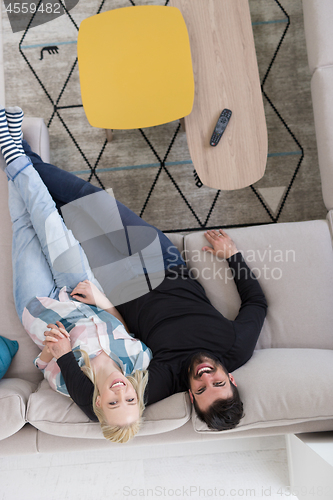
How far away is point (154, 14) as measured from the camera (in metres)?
1.71

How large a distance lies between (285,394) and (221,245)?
68cm

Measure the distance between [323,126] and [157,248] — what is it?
3.27 feet

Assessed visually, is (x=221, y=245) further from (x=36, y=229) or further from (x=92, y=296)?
(x=36, y=229)

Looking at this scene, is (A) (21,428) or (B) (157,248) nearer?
(A) (21,428)

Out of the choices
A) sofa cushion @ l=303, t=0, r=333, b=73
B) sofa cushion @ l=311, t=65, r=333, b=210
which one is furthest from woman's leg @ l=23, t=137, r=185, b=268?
sofa cushion @ l=303, t=0, r=333, b=73

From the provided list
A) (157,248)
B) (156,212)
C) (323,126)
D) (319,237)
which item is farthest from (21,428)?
(323,126)

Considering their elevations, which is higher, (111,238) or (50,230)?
(50,230)

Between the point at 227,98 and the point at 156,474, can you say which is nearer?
the point at 227,98

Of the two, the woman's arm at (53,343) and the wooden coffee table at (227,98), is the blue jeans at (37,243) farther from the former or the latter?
the wooden coffee table at (227,98)

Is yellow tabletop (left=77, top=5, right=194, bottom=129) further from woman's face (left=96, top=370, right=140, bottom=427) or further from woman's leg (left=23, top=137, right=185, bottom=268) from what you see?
woman's face (left=96, top=370, right=140, bottom=427)

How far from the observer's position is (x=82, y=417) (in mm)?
1396

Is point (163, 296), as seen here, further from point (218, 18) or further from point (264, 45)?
point (264, 45)

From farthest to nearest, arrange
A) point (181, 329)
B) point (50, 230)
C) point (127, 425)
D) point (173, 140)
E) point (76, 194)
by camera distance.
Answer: point (173, 140)
point (76, 194)
point (50, 230)
point (181, 329)
point (127, 425)

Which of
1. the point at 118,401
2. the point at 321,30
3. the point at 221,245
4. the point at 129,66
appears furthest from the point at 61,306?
the point at 321,30
